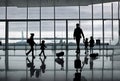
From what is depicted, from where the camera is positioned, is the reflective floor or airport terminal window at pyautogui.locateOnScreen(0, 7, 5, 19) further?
airport terminal window at pyautogui.locateOnScreen(0, 7, 5, 19)

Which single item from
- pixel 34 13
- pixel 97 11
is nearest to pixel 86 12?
pixel 97 11

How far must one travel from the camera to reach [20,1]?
27609 millimetres

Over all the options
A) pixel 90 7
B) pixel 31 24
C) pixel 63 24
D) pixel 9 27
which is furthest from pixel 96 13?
pixel 9 27

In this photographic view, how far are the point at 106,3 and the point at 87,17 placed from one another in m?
2.67

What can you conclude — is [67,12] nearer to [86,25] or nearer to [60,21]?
[60,21]

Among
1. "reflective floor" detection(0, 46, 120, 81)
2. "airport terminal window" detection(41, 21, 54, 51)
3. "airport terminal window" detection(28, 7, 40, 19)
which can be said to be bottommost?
"reflective floor" detection(0, 46, 120, 81)

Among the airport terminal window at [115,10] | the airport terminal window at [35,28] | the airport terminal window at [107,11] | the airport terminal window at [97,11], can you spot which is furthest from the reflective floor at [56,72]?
the airport terminal window at [115,10]

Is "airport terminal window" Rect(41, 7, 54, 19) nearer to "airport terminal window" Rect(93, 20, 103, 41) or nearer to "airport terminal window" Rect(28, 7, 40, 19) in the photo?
"airport terminal window" Rect(28, 7, 40, 19)

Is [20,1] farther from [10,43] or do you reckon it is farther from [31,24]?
[10,43]

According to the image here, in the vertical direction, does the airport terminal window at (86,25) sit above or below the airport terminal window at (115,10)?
below

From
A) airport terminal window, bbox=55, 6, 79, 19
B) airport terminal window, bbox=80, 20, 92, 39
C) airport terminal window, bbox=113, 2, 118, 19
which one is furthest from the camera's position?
airport terminal window, bbox=113, 2, 118, 19

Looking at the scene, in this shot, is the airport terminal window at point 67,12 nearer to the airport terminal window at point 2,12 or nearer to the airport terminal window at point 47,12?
the airport terminal window at point 47,12

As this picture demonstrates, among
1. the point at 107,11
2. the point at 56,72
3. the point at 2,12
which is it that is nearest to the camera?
the point at 56,72

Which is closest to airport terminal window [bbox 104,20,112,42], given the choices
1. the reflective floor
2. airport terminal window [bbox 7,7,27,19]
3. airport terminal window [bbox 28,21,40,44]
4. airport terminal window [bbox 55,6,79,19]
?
airport terminal window [bbox 55,6,79,19]
